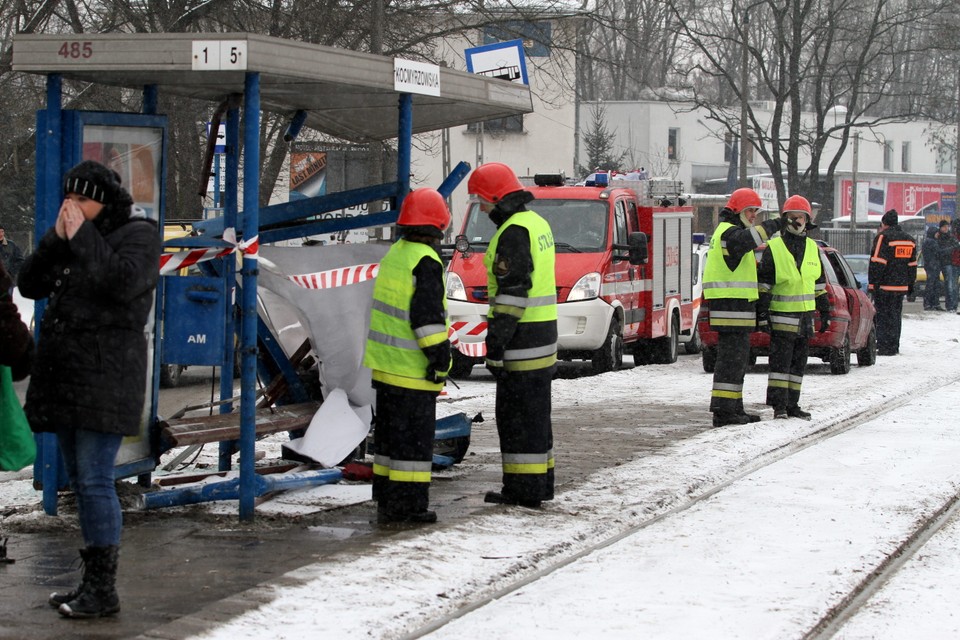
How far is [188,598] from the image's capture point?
606cm

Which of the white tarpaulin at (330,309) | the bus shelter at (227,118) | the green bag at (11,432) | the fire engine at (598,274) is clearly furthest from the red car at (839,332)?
the green bag at (11,432)

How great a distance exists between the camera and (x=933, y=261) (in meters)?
33.9

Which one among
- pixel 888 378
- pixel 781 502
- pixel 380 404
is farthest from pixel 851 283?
pixel 380 404

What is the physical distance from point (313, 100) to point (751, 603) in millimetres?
4335

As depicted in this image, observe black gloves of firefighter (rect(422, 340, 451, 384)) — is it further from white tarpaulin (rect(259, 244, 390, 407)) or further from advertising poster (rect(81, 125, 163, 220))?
advertising poster (rect(81, 125, 163, 220))

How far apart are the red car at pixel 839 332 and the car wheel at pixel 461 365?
2.85m

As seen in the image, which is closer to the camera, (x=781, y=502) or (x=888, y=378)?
(x=781, y=502)

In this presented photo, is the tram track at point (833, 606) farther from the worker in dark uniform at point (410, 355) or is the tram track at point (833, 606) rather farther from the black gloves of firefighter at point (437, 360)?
the black gloves of firefighter at point (437, 360)

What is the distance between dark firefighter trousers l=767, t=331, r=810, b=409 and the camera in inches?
500

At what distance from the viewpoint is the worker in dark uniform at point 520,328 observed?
801cm

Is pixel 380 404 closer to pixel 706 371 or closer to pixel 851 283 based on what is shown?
pixel 706 371

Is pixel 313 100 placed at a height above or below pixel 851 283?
above

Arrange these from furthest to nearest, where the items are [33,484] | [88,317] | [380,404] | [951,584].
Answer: [33,484]
[380,404]
[951,584]
[88,317]

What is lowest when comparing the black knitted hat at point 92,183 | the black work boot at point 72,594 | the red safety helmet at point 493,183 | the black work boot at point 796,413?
the black work boot at point 796,413
